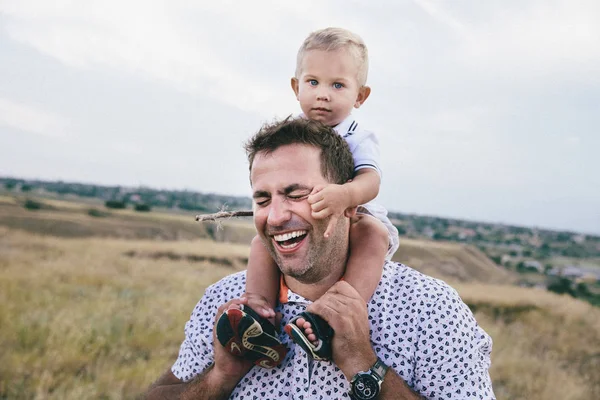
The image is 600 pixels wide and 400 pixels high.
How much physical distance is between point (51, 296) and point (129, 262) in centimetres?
1082

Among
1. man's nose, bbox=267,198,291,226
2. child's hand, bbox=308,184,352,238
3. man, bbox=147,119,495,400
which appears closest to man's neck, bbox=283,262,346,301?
man, bbox=147,119,495,400

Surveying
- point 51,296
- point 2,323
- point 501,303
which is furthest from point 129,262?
point 501,303

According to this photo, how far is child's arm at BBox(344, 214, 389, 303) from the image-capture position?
273cm

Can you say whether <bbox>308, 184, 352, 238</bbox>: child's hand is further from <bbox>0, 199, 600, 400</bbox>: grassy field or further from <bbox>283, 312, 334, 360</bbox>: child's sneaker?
<bbox>0, 199, 600, 400</bbox>: grassy field

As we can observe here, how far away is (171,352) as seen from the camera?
948 cm

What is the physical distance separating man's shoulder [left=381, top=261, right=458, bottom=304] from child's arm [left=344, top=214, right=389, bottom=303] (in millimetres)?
102

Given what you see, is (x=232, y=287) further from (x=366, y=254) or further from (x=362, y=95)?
(x=362, y=95)

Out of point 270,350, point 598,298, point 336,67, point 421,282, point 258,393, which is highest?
point 336,67

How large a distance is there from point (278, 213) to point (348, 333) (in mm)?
694

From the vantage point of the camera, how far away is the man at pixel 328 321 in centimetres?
241

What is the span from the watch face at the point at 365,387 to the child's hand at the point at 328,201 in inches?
28.3

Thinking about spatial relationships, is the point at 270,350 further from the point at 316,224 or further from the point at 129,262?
the point at 129,262

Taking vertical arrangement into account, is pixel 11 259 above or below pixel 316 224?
below

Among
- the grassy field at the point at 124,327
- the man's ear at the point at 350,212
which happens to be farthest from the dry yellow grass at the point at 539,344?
the man's ear at the point at 350,212
